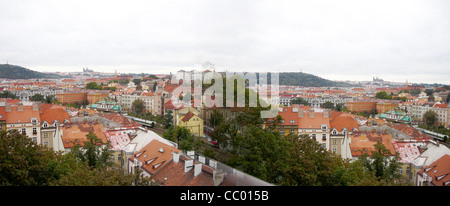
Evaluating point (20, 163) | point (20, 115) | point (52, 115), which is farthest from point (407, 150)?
point (20, 115)

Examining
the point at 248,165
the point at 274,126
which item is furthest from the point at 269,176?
the point at 274,126

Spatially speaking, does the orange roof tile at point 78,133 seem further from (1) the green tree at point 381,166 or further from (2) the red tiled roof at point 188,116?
(1) the green tree at point 381,166

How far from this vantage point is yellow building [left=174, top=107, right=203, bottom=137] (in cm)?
821

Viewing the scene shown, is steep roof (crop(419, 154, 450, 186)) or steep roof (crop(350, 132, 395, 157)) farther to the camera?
steep roof (crop(350, 132, 395, 157))

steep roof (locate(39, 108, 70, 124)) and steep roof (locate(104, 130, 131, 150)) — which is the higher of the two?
steep roof (locate(39, 108, 70, 124))

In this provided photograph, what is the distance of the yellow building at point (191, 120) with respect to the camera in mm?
8211

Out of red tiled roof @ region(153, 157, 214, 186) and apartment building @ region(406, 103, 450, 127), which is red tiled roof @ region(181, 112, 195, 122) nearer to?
red tiled roof @ region(153, 157, 214, 186)

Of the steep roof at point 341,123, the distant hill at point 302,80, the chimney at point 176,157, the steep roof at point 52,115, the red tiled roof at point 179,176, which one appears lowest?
the red tiled roof at point 179,176

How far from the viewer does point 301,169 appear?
18.1ft

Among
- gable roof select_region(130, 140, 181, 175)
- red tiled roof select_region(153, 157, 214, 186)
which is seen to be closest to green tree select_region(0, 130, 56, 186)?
gable roof select_region(130, 140, 181, 175)

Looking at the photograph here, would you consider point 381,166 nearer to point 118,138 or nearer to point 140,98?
point 118,138

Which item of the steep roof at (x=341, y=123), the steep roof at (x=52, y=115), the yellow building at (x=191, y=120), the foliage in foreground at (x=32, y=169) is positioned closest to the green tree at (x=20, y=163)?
the foliage in foreground at (x=32, y=169)

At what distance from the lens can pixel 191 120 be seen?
8570 mm
